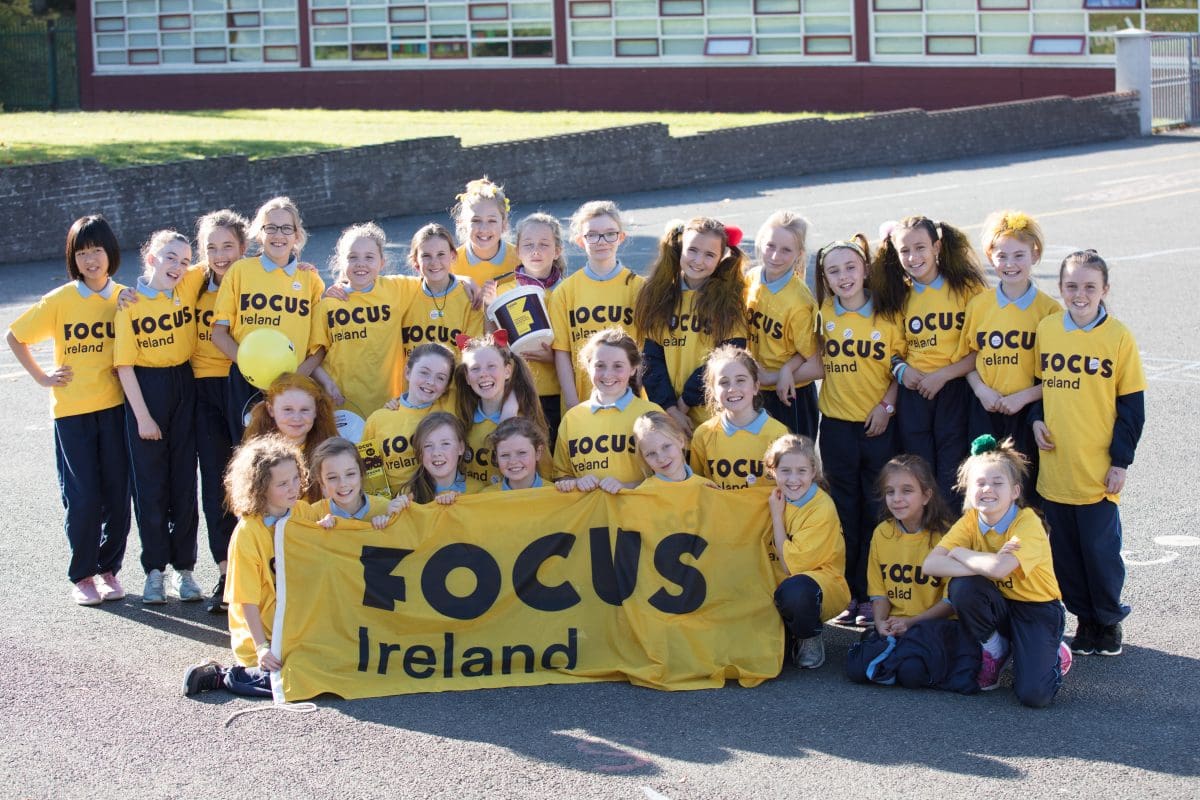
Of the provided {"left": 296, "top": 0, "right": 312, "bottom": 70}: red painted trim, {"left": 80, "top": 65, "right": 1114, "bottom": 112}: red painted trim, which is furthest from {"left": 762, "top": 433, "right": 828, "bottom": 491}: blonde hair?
{"left": 296, "top": 0, "right": 312, "bottom": 70}: red painted trim

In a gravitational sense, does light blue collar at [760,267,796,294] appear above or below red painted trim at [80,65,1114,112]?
below

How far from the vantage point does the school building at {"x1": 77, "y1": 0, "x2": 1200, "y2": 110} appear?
3338 centimetres

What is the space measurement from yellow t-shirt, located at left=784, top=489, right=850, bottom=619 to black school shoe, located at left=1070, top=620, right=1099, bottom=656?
1058 millimetres

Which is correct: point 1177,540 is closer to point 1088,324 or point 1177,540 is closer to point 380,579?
point 1088,324

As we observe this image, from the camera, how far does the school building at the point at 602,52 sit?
33.4m

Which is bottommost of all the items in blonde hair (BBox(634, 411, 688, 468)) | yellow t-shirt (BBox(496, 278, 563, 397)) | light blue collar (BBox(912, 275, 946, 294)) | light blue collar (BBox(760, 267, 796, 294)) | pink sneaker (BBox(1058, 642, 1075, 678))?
pink sneaker (BBox(1058, 642, 1075, 678))

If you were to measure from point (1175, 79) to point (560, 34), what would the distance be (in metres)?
14.0

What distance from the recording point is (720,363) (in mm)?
6973

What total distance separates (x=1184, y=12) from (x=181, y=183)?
22.9 m

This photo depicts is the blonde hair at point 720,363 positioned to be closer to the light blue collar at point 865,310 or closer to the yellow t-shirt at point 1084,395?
the light blue collar at point 865,310

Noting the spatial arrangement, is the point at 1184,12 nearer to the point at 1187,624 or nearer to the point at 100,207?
the point at 100,207

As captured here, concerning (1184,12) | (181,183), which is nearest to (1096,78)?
(1184,12)

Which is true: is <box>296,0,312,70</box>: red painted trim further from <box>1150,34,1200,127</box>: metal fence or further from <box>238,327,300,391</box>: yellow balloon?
<box>238,327,300,391</box>: yellow balloon

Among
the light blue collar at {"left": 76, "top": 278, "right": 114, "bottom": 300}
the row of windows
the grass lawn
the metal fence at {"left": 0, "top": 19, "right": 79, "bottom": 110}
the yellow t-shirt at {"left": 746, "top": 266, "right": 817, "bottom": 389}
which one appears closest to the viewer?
the yellow t-shirt at {"left": 746, "top": 266, "right": 817, "bottom": 389}
